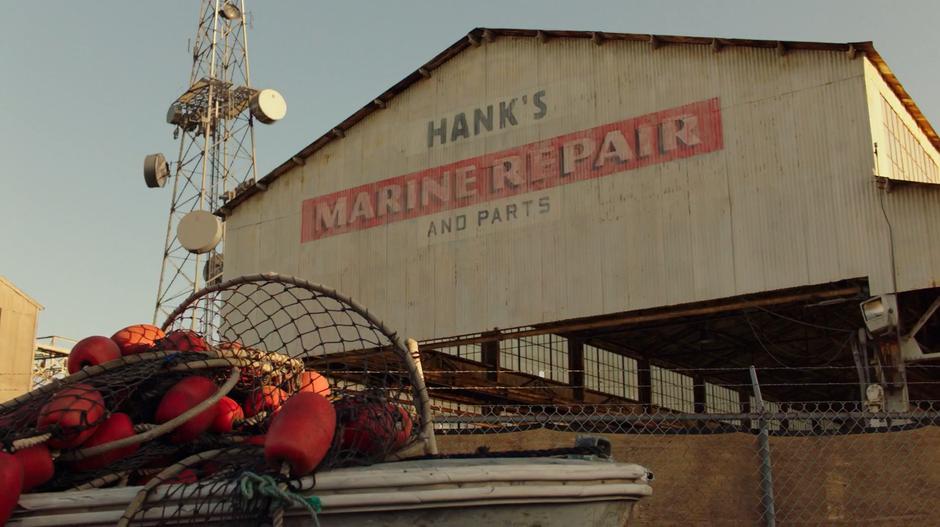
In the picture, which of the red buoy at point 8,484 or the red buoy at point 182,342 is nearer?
the red buoy at point 8,484

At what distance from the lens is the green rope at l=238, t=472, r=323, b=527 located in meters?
3.71

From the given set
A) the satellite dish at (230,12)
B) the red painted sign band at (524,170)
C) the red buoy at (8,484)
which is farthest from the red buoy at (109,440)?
the satellite dish at (230,12)

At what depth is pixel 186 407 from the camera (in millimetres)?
4672

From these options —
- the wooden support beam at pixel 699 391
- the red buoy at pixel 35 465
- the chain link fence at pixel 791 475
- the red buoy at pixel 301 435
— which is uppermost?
the wooden support beam at pixel 699 391

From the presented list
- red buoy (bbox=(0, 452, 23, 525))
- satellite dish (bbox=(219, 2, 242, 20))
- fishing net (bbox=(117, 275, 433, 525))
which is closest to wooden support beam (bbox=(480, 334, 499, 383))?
satellite dish (bbox=(219, 2, 242, 20))

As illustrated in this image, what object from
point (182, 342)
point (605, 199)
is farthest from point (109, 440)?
point (605, 199)

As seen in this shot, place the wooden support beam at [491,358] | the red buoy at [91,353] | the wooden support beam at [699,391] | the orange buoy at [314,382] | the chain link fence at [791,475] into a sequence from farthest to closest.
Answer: the wooden support beam at [699,391] → the wooden support beam at [491,358] → the chain link fence at [791,475] → the orange buoy at [314,382] → the red buoy at [91,353]

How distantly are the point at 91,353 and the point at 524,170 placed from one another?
16.8 m

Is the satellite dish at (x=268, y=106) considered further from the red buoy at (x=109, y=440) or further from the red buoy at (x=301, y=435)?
the red buoy at (x=301, y=435)

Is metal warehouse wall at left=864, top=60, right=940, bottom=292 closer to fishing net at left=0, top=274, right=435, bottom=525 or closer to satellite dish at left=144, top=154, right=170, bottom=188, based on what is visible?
fishing net at left=0, top=274, right=435, bottom=525

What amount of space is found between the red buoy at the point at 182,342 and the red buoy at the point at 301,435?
142 centimetres

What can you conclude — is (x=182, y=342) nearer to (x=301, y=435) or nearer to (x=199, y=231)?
(x=301, y=435)

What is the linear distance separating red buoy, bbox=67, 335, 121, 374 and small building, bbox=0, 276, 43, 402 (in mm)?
25934

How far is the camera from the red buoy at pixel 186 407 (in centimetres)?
467
